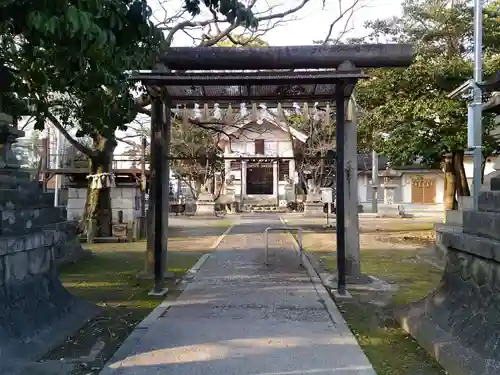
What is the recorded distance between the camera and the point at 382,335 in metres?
6.36

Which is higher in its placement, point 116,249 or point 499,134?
point 499,134

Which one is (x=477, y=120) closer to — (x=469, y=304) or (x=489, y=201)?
(x=489, y=201)

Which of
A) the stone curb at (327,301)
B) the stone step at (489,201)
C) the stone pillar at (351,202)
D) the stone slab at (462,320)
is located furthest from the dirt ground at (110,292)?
the stone step at (489,201)

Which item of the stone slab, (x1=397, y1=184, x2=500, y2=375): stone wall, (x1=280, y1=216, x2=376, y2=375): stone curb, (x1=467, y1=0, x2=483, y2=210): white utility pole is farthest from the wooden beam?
the stone slab

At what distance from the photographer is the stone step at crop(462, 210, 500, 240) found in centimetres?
505

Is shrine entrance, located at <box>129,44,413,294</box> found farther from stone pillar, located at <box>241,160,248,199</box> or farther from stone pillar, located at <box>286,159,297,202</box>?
stone pillar, located at <box>241,160,248,199</box>

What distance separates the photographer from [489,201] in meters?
5.53

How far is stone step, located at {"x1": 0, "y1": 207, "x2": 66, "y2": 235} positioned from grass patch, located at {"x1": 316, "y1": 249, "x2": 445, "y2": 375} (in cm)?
387

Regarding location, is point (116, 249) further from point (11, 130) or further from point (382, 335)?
point (382, 335)

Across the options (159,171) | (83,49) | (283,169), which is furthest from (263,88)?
(283,169)

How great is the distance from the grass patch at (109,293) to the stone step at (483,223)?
13.1ft

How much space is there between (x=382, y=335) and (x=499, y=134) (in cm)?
282

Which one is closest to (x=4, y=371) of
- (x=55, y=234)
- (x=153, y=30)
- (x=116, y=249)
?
(x=55, y=234)

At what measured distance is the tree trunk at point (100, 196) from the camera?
17609 mm
